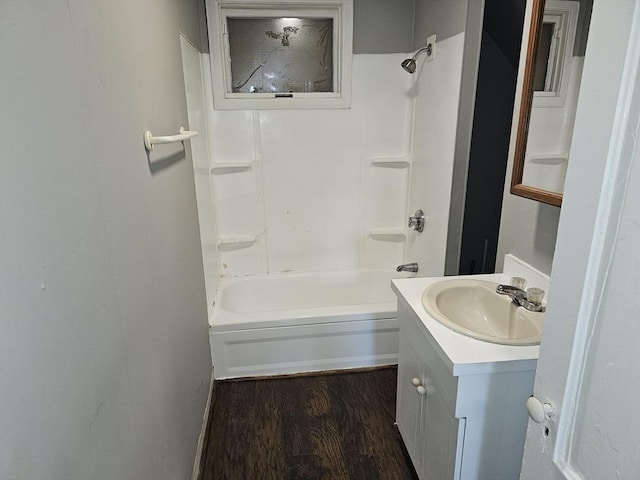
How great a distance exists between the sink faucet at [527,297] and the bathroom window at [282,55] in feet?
5.76

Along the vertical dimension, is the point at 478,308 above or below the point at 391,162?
below

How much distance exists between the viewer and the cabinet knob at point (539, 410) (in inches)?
26.2

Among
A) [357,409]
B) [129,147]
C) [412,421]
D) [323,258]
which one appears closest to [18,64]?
[129,147]

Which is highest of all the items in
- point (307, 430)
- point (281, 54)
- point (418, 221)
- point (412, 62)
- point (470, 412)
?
point (281, 54)

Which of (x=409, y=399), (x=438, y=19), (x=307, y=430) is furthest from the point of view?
(x=438, y=19)

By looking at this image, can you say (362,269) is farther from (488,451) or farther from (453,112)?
(488,451)

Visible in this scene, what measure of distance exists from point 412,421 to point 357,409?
1.81 feet

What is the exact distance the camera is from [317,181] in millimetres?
2816

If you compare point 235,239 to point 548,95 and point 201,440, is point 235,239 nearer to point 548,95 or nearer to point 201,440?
point 201,440

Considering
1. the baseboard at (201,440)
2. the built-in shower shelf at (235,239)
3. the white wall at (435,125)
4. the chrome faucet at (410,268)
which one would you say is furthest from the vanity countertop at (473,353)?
the built-in shower shelf at (235,239)

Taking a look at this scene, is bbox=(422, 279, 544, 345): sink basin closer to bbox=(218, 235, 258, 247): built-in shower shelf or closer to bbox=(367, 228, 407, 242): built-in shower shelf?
bbox=(367, 228, 407, 242): built-in shower shelf

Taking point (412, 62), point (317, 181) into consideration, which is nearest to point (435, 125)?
point (412, 62)

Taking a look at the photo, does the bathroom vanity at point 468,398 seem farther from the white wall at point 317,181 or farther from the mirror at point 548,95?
the white wall at point 317,181

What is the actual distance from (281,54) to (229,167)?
82 centimetres
